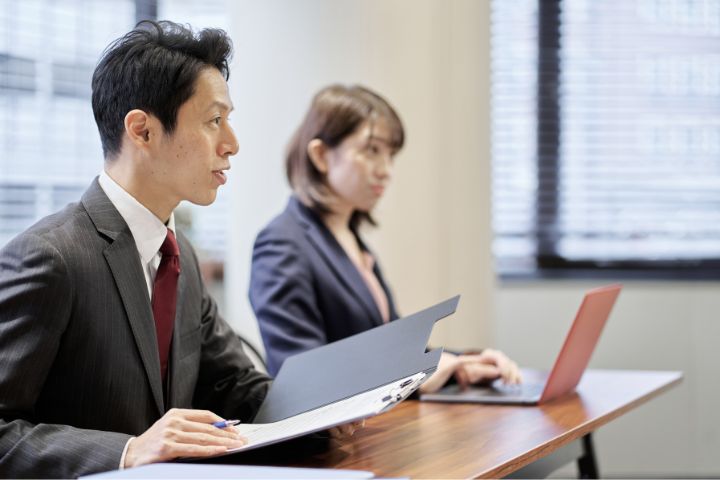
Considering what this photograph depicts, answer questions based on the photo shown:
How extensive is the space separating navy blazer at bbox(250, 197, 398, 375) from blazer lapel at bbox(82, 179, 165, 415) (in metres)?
0.68

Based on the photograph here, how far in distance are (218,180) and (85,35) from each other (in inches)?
112

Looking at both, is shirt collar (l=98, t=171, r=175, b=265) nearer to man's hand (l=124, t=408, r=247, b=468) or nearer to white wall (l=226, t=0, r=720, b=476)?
man's hand (l=124, t=408, r=247, b=468)

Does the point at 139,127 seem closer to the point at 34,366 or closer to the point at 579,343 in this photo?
the point at 34,366

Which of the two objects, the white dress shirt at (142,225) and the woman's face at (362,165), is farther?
the woman's face at (362,165)

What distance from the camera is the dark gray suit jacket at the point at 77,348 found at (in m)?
1.34

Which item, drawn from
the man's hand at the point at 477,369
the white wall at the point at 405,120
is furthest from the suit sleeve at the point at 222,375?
the white wall at the point at 405,120

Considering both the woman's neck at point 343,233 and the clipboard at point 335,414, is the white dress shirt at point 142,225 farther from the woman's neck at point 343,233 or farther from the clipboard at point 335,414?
the woman's neck at point 343,233

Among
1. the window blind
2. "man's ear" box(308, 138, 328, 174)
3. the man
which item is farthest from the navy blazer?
the window blind

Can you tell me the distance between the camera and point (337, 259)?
2430mm

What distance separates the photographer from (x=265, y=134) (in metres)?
3.36

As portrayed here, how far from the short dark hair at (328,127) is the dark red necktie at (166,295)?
887 millimetres

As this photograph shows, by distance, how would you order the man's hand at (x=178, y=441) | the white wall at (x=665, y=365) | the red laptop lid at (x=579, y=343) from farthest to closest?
the white wall at (x=665, y=365)
the red laptop lid at (x=579, y=343)
the man's hand at (x=178, y=441)

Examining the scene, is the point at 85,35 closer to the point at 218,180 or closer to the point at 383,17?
the point at 383,17

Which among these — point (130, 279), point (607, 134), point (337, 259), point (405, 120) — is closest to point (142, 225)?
point (130, 279)
